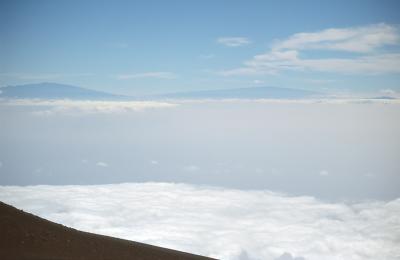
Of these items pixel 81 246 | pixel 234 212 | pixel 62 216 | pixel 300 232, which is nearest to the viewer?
pixel 81 246

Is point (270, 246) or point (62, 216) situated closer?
point (62, 216)

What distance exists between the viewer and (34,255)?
573 inches

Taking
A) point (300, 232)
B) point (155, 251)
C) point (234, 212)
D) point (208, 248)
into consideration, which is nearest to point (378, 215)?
point (300, 232)

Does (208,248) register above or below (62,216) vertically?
below

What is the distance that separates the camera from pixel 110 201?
17050 centimetres

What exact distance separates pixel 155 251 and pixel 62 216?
103749mm

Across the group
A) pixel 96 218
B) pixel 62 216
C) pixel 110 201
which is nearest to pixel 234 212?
pixel 110 201

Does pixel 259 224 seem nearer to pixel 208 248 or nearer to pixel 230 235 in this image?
pixel 230 235

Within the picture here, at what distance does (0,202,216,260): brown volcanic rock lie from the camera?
15023 mm

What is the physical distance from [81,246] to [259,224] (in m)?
172

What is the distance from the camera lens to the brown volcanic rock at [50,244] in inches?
591

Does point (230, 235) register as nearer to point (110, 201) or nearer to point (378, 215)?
point (110, 201)

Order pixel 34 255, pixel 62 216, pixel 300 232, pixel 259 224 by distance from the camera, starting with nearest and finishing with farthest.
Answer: pixel 34 255, pixel 62 216, pixel 300 232, pixel 259 224

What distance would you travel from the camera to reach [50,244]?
1630cm
